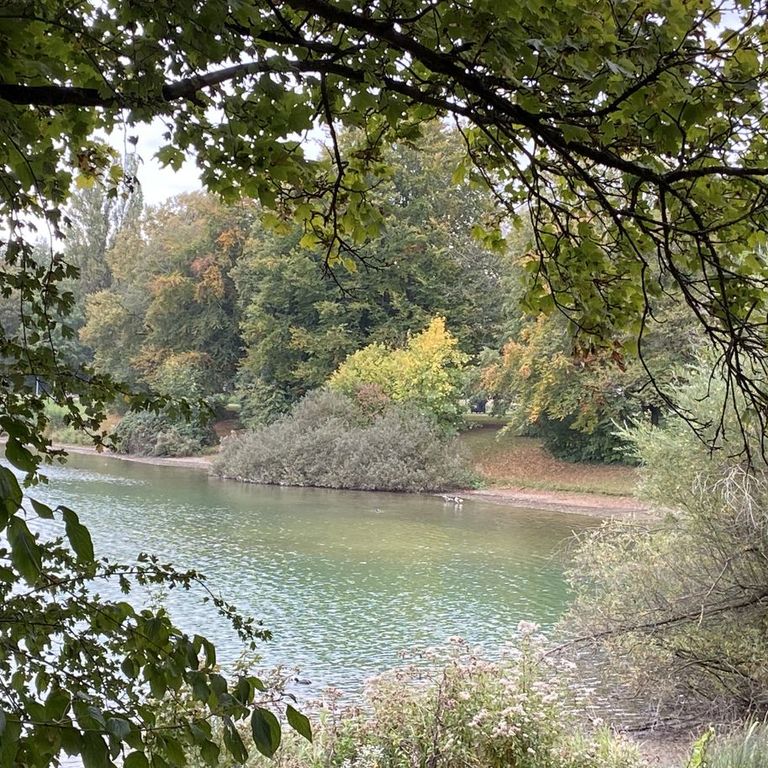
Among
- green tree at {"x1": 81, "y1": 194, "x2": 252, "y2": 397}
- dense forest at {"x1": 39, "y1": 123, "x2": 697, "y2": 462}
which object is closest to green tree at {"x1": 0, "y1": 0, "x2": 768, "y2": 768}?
dense forest at {"x1": 39, "y1": 123, "x2": 697, "y2": 462}

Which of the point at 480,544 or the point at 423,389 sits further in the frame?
the point at 423,389

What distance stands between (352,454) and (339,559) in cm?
986

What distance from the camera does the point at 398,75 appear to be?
266cm

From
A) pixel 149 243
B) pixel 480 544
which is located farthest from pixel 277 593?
pixel 149 243

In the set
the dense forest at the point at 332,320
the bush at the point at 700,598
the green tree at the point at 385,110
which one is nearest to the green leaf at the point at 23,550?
the green tree at the point at 385,110

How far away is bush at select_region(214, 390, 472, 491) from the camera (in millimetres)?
22359

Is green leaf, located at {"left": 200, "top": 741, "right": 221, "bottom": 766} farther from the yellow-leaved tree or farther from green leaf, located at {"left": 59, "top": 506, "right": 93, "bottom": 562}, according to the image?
the yellow-leaved tree

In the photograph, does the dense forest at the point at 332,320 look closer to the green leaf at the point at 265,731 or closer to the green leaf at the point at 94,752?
the green leaf at the point at 265,731

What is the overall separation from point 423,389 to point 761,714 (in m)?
19.6

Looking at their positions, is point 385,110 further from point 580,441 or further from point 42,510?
point 580,441

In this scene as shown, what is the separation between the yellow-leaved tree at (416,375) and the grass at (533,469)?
1739mm

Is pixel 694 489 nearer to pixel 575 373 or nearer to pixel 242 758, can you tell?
pixel 242 758

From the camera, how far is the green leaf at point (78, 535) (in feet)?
3.21

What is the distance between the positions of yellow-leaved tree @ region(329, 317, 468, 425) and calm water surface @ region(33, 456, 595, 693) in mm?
4954
